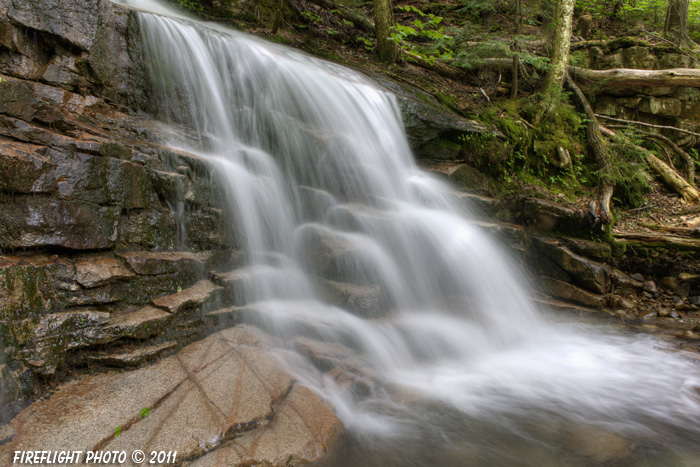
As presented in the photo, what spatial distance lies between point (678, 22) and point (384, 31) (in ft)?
25.4

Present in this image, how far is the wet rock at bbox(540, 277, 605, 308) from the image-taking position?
20.0 feet

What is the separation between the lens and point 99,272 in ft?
10.4

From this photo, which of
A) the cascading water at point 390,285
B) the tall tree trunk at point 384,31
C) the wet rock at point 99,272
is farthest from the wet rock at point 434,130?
the wet rock at point 99,272

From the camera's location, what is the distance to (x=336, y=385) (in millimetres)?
3512

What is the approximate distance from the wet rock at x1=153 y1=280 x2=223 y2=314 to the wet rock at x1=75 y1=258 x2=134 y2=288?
1.27 ft

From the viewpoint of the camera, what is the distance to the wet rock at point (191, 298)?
11.2 feet

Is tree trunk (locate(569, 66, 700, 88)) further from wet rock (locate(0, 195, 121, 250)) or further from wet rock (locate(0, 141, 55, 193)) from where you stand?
wet rock (locate(0, 141, 55, 193))

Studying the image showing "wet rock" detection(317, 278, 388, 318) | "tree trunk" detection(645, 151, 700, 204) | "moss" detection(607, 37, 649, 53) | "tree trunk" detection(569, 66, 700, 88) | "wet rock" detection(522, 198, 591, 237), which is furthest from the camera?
"moss" detection(607, 37, 649, 53)

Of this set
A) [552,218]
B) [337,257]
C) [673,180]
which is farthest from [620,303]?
[337,257]

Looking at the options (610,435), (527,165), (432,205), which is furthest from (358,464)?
(527,165)

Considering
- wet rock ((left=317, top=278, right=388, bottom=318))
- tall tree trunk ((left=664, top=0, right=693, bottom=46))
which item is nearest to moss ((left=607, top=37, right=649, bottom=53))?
tall tree trunk ((left=664, top=0, right=693, bottom=46))

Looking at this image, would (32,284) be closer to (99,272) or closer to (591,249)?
(99,272)

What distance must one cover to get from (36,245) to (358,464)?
302cm

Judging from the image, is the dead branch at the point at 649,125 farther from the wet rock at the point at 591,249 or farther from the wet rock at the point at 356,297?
the wet rock at the point at 356,297
